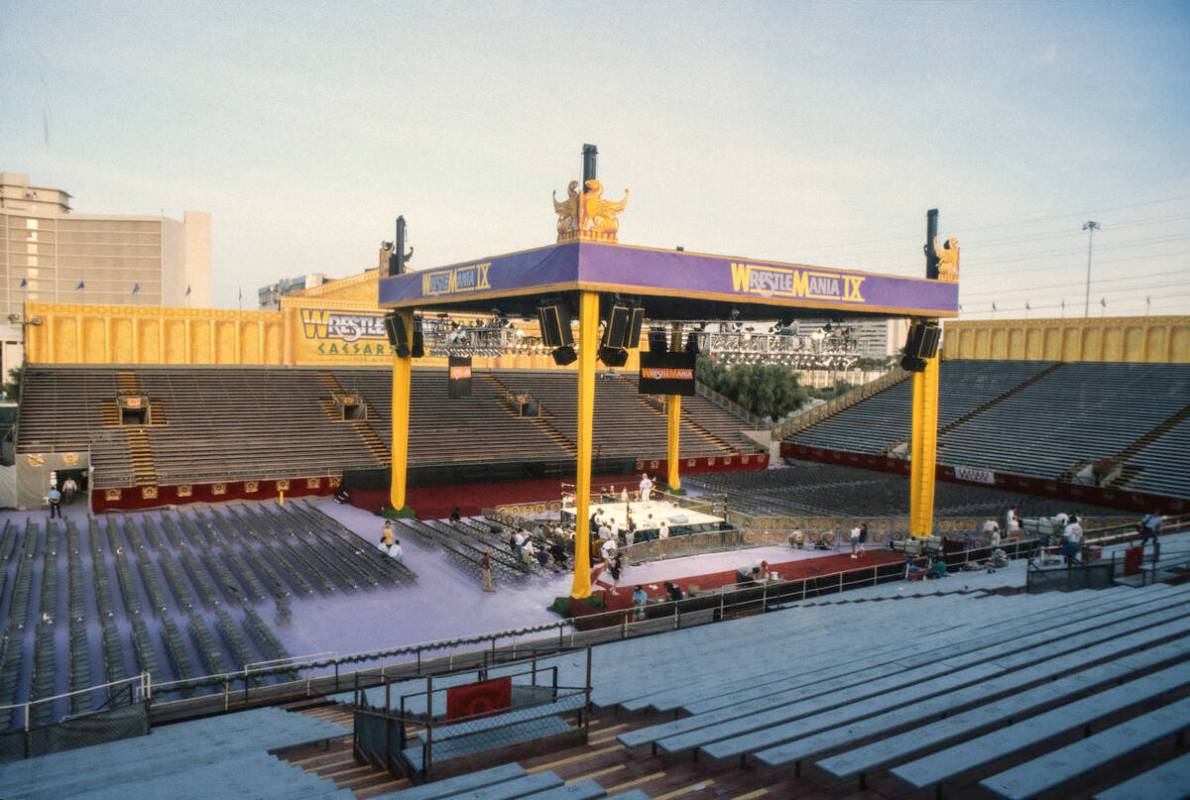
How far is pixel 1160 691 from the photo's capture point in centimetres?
642

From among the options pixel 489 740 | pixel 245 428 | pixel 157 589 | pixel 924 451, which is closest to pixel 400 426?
pixel 245 428

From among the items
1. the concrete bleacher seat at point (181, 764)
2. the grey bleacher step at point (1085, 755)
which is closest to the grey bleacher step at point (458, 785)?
the concrete bleacher seat at point (181, 764)

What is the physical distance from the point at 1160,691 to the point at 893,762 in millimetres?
2487

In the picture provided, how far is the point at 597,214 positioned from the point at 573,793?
14.6 metres

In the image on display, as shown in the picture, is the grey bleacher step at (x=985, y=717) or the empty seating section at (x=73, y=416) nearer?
the grey bleacher step at (x=985, y=717)

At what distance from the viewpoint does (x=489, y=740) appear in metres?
7.22

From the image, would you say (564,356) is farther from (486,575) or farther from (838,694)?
(838,694)

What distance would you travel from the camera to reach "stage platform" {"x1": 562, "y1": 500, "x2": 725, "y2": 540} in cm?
2502

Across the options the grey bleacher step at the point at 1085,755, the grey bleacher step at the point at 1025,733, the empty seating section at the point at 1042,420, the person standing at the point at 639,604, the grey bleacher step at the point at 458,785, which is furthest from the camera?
the empty seating section at the point at 1042,420

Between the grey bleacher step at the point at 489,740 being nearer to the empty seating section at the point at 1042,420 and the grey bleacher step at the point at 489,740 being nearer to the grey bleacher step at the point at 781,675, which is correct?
the grey bleacher step at the point at 781,675

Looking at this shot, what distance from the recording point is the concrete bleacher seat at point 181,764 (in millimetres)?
6926

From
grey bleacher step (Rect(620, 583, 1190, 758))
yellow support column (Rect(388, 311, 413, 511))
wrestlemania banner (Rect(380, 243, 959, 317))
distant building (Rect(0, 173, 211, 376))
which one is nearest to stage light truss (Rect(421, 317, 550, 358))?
yellow support column (Rect(388, 311, 413, 511))

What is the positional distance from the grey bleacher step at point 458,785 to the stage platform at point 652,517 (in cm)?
1786

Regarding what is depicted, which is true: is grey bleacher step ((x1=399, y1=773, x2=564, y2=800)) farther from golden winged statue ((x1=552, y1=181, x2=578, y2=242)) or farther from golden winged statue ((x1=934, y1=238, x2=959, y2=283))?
golden winged statue ((x1=934, y1=238, x2=959, y2=283))
